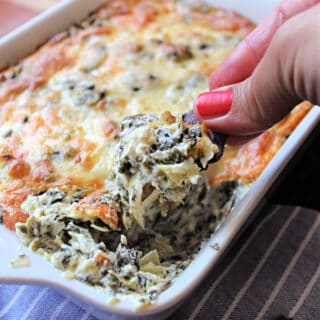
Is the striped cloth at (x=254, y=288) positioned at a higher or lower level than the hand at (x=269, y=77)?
lower

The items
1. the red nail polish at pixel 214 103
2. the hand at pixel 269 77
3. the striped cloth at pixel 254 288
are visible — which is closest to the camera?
the hand at pixel 269 77

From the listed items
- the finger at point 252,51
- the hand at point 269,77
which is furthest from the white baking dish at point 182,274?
the finger at point 252,51

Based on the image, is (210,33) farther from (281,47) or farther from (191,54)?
(281,47)

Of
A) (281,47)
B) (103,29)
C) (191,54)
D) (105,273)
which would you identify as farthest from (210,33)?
(105,273)

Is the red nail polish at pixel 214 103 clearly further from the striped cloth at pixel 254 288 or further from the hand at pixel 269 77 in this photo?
the striped cloth at pixel 254 288

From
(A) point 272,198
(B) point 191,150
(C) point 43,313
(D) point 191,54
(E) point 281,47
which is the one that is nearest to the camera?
(E) point 281,47

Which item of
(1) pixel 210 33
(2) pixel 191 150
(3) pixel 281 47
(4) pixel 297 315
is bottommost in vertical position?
(4) pixel 297 315

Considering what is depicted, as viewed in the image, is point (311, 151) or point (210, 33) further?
point (210, 33)
